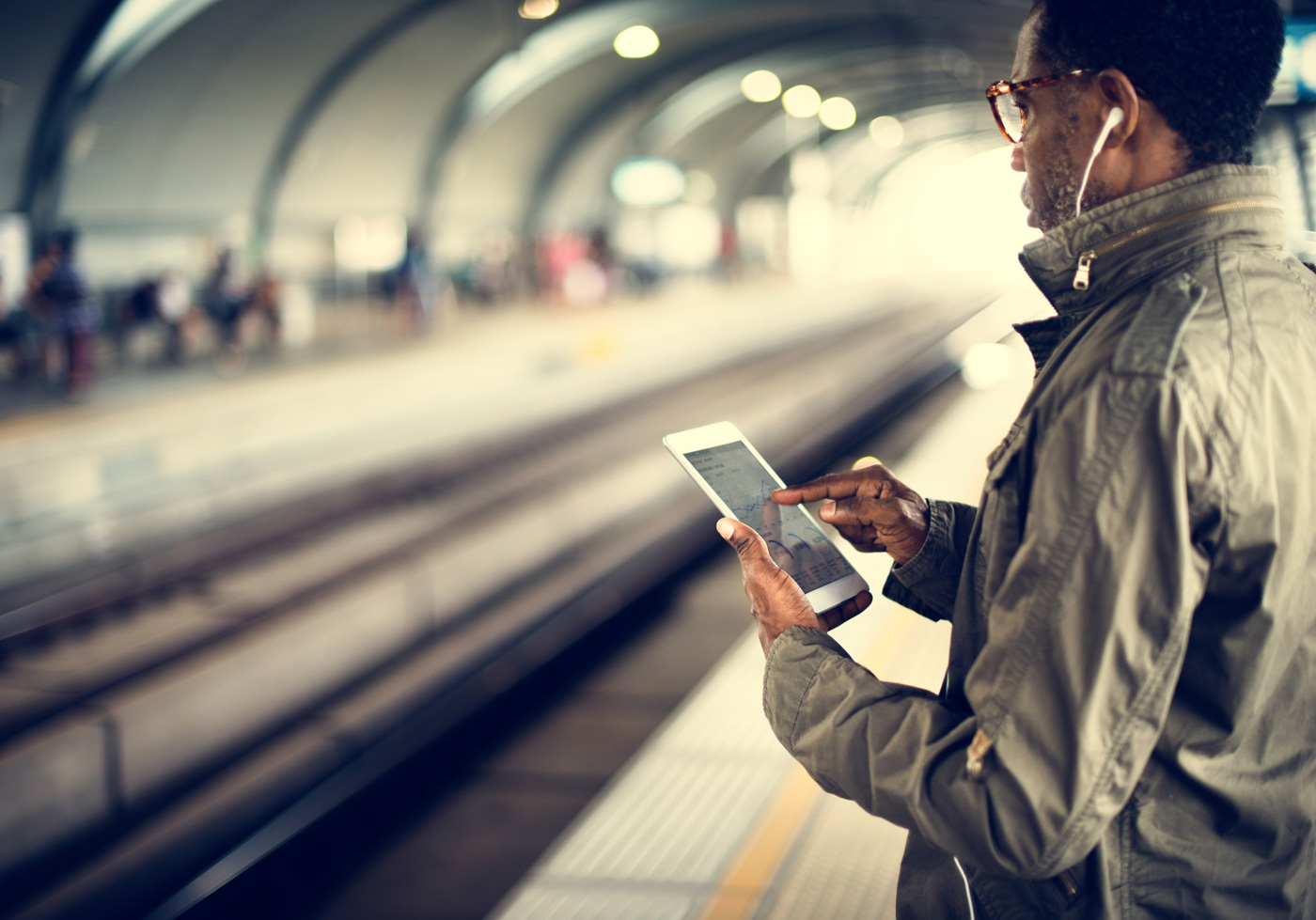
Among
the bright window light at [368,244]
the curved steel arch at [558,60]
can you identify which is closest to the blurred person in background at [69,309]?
the bright window light at [368,244]

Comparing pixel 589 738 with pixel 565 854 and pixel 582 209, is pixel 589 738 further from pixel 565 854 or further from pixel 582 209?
pixel 582 209

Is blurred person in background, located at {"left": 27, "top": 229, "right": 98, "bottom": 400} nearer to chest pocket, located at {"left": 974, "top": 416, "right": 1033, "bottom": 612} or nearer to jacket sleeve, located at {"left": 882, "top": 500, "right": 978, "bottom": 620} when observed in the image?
jacket sleeve, located at {"left": 882, "top": 500, "right": 978, "bottom": 620}

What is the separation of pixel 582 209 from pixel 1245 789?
30.4 meters

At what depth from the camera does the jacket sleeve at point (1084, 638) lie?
39.2 inches

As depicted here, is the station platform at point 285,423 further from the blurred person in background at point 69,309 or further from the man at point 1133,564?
the man at point 1133,564

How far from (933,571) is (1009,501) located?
1.59 ft

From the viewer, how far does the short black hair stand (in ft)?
Answer: 3.70

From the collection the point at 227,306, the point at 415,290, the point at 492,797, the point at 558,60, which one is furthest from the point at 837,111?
the point at 492,797

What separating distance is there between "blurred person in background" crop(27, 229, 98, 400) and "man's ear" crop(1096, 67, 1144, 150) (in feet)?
35.3

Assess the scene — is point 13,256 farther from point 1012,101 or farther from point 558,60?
point 1012,101

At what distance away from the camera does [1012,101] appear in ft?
4.41

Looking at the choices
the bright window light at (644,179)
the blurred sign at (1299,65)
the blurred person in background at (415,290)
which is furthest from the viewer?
the bright window light at (644,179)

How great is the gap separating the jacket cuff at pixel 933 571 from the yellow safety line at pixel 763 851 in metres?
0.99

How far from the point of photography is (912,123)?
43219 mm
